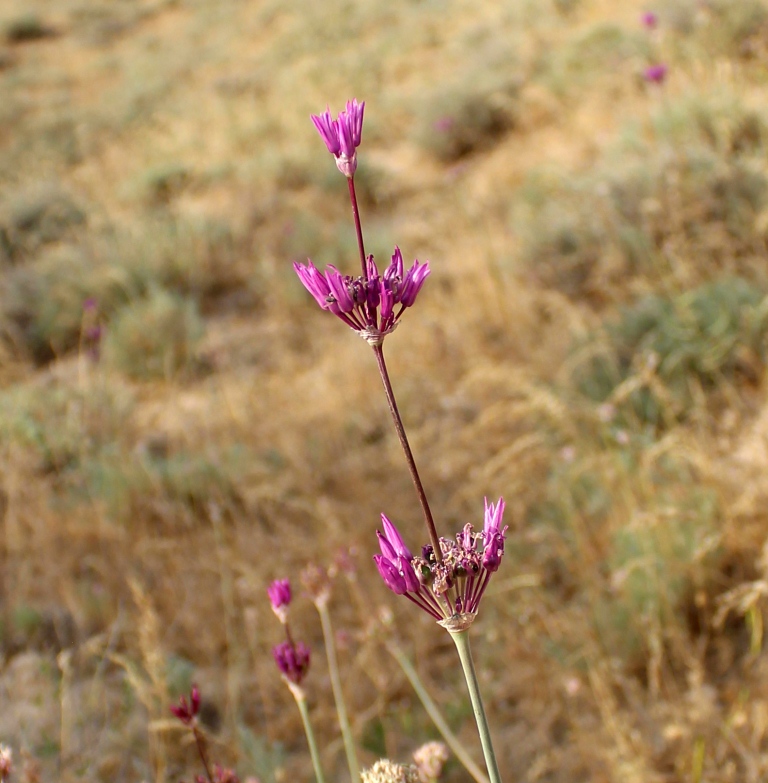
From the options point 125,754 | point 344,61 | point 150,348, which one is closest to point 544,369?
point 125,754

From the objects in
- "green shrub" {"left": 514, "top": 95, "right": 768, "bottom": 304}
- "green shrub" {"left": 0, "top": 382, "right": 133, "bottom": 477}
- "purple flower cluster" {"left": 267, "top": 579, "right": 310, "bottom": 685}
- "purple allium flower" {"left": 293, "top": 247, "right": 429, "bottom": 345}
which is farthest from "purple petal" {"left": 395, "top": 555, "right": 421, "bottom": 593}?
"green shrub" {"left": 0, "top": 382, "right": 133, "bottom": 477}

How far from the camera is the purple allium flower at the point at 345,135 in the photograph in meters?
0.89

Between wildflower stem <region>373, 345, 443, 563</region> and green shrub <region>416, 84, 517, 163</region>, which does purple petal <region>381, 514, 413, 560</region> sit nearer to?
Answer: wildflower stem <region>373, 345, 443, 563</region>

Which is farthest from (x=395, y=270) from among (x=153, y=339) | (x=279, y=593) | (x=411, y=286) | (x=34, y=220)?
(x=34, y=220)

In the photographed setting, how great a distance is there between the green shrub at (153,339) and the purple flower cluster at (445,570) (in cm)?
444

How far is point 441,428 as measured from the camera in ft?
12.5

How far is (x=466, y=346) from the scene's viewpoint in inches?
168

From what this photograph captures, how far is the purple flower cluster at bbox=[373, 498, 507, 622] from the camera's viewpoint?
2.91ft

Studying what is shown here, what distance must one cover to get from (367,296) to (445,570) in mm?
324

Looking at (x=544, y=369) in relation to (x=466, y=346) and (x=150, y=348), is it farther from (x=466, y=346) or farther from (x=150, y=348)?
(x=150, y=348)

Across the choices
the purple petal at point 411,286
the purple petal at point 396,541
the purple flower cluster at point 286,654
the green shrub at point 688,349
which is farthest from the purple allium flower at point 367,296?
the green shrub at point 688,349

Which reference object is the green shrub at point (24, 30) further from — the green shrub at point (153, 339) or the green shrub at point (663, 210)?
the green shrub at point (663, 210)

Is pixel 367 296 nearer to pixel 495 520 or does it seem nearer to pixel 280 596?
pixel 495 520

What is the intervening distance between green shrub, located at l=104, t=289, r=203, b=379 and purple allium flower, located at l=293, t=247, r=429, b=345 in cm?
440
